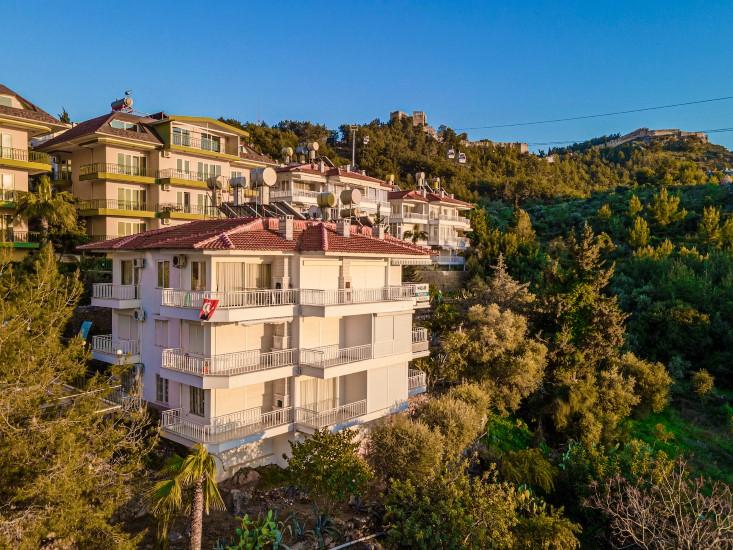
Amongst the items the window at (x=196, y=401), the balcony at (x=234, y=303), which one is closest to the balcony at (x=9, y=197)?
the balcony at (x=234, y=303)

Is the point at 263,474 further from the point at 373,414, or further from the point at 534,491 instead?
the point at 534,491

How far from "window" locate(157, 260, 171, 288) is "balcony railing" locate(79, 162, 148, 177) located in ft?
53.2

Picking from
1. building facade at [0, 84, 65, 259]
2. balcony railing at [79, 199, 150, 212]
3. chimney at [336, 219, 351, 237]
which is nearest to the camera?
chimney at [336, 219, 351, 237]

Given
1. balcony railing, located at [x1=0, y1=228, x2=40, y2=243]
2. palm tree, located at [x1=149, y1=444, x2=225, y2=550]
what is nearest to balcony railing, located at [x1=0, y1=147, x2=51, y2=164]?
balcony railing, located at [x1=0, y1=228, x2=40, y2=243]

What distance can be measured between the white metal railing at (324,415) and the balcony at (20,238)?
20.4 metres

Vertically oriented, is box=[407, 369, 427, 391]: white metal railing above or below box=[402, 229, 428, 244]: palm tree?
below

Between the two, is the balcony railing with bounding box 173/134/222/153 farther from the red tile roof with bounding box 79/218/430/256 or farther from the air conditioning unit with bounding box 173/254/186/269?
the air conditioning unit with bounding box 173/254/186/269

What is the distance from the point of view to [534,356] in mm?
27234

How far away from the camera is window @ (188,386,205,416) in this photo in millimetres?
18750

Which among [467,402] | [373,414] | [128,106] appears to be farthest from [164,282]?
[128,106]

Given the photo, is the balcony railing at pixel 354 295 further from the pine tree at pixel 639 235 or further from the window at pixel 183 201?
the pine tree at pixel 639 235

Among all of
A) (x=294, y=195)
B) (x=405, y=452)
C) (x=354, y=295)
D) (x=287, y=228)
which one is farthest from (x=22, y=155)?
(x=405, y=452)

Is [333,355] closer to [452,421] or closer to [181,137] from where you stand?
[452,421]

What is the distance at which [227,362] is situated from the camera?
60.1 feet
